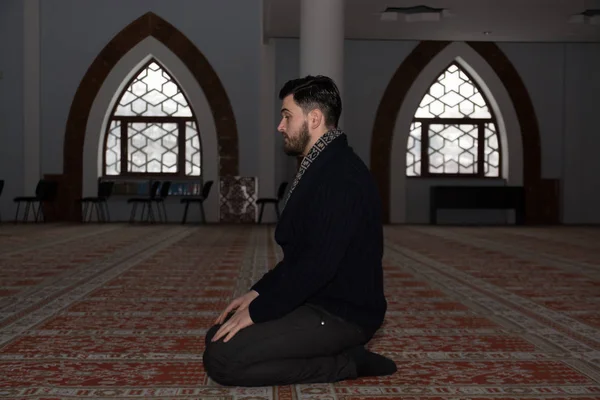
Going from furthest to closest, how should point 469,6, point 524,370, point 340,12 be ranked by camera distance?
point 469,6
point 340,12
point 524,370

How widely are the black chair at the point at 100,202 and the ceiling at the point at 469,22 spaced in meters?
3.64

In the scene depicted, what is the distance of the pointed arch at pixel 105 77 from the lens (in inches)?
498

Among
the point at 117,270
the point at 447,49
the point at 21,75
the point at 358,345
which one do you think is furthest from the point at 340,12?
the point at 21,75

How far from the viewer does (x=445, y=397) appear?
7.16 feet

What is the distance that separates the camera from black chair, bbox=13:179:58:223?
12008 millimetres

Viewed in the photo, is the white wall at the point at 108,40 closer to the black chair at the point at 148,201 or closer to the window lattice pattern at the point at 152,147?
the window lattice pattern at the point at 152,147

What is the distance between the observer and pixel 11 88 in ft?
41.8

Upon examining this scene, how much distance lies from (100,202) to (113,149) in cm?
97

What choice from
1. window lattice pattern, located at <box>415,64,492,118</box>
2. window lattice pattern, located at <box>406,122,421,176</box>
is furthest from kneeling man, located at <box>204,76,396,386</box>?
window lattice pattern, located at <box>415,64,492,118</box>

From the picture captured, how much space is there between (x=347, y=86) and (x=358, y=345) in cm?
1071

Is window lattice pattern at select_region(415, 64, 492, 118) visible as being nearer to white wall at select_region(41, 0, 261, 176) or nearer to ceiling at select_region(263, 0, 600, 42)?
ceiling at select_region(263, 0, 600, 42)

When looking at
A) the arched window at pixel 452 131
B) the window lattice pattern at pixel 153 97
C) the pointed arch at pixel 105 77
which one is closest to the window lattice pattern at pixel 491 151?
the arched window at pixel 452 131

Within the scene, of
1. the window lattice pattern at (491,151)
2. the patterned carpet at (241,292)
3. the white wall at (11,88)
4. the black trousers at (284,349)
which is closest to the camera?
the black trousers at (284,349)

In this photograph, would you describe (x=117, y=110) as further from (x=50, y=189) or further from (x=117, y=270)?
(x=117, y=270)
